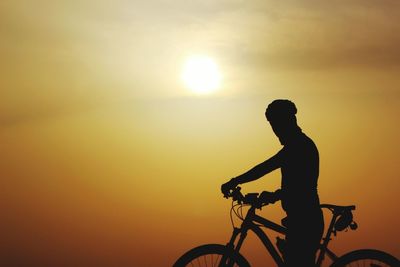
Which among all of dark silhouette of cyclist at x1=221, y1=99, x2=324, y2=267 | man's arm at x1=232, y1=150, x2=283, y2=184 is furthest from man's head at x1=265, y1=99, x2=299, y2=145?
man's arm at x1=232, y1=150, x2=283, y2=184

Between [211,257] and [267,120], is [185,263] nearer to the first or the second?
[211,257]

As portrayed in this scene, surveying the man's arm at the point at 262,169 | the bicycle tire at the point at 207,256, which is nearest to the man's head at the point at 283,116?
the man's arm at the point at 262,169

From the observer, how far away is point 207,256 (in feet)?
76.2

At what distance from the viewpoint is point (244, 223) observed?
76.3ft

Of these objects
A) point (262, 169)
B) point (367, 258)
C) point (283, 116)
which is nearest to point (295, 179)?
point (262, 169)

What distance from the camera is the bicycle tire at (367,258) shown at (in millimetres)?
23125

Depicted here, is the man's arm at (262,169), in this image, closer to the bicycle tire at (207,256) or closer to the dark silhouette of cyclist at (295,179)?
the dark silhouette of cyclist at (295,179)

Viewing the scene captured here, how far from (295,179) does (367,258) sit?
1157mm

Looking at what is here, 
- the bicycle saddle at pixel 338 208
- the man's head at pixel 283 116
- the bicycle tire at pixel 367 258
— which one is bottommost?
the bicycle tire at pixel 367 258

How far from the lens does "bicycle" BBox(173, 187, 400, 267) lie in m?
23.1

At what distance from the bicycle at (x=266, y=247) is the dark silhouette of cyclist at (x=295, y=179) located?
147 millimetres

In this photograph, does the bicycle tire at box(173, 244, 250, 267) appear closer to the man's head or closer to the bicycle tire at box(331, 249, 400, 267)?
the bicycle tire at box(331, 249, 400, 267)

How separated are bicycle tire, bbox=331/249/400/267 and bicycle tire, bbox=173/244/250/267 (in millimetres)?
1000

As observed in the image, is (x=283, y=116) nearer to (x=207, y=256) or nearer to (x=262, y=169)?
(x=262, y=169)
